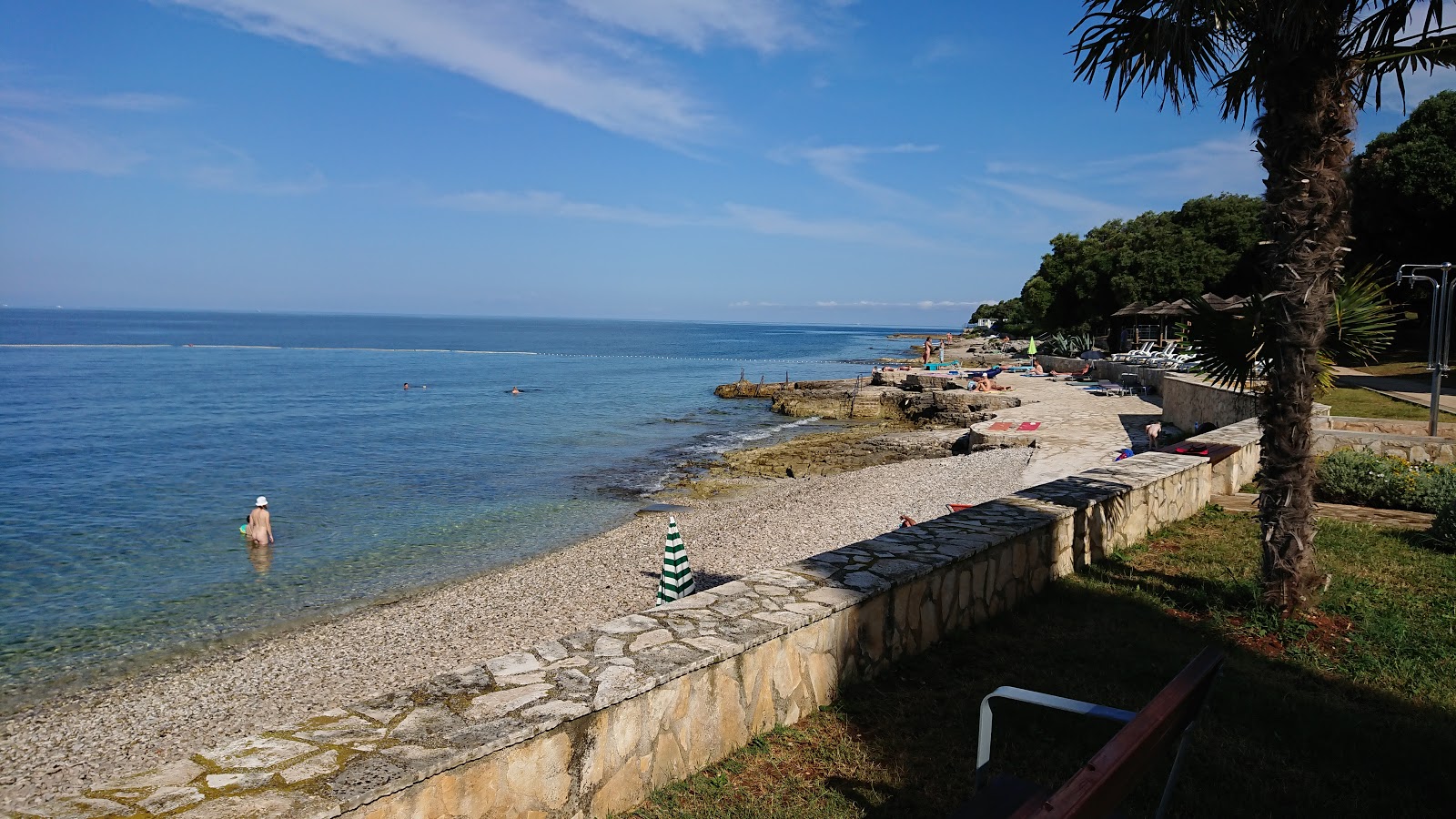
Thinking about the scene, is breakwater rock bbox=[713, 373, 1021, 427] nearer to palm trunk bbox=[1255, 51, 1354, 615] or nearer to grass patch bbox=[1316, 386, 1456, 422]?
grass patch bbox=[1316, 386, 1456, 422]

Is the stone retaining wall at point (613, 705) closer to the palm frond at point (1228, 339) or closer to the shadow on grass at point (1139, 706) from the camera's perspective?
the shadow on grass at point (1139, 706)

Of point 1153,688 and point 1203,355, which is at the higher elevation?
point 1203,355

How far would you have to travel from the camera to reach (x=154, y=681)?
8914mm

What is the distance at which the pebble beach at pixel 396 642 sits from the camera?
7.42 meters

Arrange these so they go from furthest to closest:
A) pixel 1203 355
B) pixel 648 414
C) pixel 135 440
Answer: pixel 648 414 → pixel 135 440 → pixel 1203 355

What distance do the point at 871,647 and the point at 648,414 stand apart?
3410 centimetres

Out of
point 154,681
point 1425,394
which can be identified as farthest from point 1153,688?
point 1425,394

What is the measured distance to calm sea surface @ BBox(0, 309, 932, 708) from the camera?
1151 centimetres

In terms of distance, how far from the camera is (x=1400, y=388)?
1988cm

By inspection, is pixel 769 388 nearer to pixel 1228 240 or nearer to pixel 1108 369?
pixel 1108 369

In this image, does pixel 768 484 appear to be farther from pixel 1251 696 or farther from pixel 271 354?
pixel 271 354

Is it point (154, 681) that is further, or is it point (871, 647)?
point (154, 681)

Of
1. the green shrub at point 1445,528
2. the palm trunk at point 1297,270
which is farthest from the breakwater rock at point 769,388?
the palm trunk at point 1297,270

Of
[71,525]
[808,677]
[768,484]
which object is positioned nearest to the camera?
[808,677]
